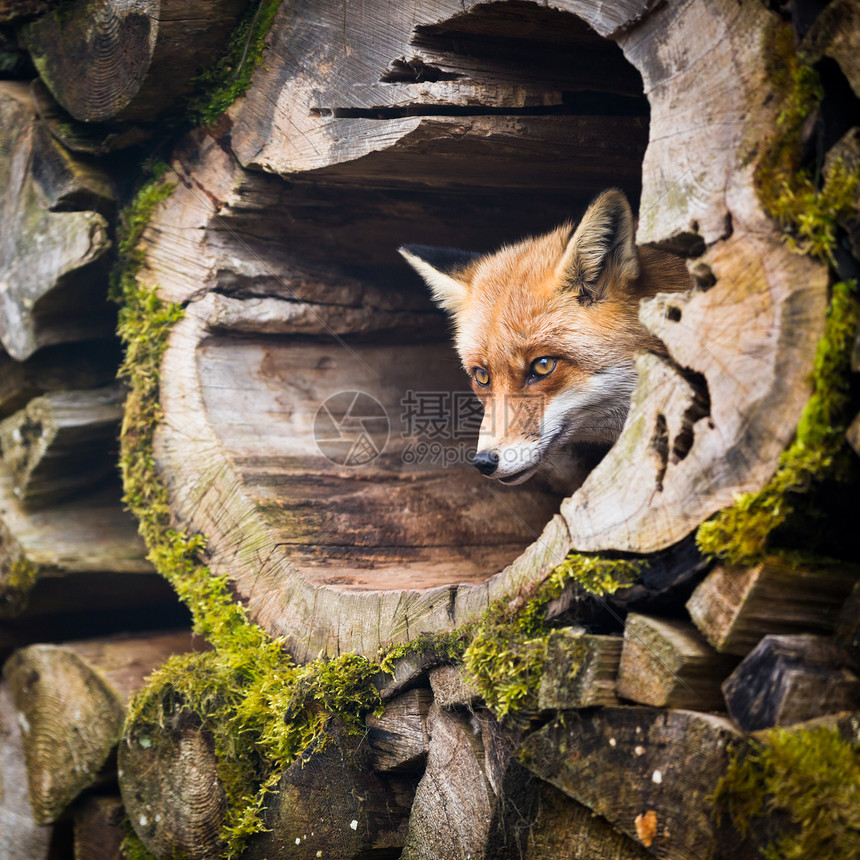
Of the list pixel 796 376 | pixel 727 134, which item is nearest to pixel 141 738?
pixel 796 376

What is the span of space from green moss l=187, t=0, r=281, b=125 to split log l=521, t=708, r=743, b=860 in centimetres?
281

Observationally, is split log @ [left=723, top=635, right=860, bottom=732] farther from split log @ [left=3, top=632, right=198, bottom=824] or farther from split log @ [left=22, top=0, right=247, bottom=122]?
split log @ [left=22, top=0, right=247, bottom=122]

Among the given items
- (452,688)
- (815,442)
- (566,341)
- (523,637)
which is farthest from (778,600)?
(566,341)

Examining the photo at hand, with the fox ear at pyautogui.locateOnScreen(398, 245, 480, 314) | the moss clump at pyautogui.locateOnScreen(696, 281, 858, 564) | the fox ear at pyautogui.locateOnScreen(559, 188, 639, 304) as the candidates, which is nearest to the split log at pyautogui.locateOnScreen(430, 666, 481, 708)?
the moss clump at pyautogui.locateOnScreen(696, 281, 858, 564)

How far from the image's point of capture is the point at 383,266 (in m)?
4.16

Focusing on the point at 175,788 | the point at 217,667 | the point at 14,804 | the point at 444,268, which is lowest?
the point at 14,804

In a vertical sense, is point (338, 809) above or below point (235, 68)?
below

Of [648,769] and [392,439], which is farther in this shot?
[392,439]

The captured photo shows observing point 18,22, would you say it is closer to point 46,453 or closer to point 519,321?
point 46,453

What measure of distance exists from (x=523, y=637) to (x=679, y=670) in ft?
1.71

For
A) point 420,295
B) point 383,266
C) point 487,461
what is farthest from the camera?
point 420,295

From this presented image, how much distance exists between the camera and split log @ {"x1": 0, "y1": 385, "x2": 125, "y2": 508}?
12.5 feet

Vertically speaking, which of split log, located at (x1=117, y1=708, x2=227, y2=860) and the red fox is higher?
the red fox

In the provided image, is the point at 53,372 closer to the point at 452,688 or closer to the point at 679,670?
the point at 452,688
